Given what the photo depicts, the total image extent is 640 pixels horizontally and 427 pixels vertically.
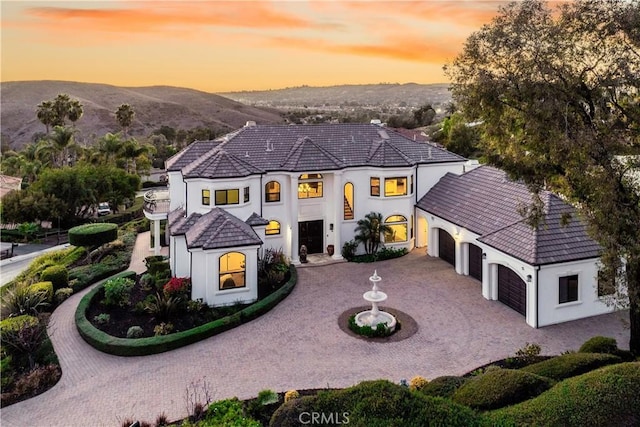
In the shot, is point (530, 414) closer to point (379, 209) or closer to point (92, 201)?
point (379, 209)

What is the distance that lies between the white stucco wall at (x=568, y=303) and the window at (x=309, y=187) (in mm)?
14242

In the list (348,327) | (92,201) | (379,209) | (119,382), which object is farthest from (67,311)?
(92,201)

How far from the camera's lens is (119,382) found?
15734 millimetres

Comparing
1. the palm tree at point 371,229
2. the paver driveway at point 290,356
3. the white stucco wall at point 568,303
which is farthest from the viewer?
the palm tree at point 371,229

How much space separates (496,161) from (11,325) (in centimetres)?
1878

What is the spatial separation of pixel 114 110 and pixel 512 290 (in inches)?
5964

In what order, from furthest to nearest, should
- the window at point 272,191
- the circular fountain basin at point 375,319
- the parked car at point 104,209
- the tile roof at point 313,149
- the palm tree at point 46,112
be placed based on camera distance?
the palm tree at point 46,112 < the parked car at point 104,209 < the tile roof at point 313,149 < the window at point 272,191 < the circular fountain basin at point 375,319

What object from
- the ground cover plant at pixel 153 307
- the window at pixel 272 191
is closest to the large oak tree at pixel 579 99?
the ground cover plant at pixel 153 307

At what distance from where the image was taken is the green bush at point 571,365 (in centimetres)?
1255

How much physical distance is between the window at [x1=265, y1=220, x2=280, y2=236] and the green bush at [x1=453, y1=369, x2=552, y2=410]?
57.9 feet

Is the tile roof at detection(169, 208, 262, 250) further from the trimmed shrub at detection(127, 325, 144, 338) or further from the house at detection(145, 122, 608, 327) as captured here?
the trimmed shrub at detection(127, 325, 144, 338)

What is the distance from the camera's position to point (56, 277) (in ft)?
80.0

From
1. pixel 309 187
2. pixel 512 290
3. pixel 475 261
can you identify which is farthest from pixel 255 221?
pixel 512 290

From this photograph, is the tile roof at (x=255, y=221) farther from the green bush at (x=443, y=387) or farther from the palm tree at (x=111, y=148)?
the palm tree at (x=111, y=148)
